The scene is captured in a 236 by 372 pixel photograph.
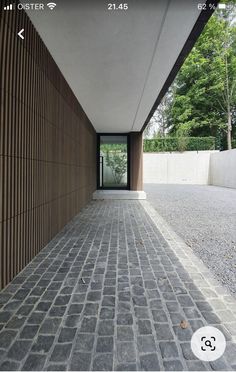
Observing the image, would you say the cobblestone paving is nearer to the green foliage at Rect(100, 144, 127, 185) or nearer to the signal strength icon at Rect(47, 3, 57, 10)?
the signal strength icon at Rect(47, 3, 57, 10)

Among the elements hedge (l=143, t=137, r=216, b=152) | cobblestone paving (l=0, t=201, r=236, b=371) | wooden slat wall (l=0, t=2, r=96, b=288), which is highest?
hedge (l=143, t=137, r=216, b=152)

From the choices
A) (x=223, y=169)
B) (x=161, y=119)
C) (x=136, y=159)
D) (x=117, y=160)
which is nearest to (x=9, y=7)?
(x=136, y=159)

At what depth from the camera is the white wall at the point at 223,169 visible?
530 inches

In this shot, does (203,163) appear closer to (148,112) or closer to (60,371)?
(148,112)

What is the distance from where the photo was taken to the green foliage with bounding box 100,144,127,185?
31.6ft

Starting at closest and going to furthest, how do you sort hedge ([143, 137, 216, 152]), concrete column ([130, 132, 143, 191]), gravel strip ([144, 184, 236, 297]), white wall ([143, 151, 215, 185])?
1. gravel strip ([144, 184, 236, 297])
2. concrete column ([130, 132, 143, 191])
3. white wall ([143, 151, 215, 185])
4. hedge ([143, 137, 216, 152])

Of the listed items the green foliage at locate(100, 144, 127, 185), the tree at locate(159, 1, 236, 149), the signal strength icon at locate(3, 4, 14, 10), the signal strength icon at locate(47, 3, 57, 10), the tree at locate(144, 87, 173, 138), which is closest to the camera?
the signal strength icon at locate(3, 4, 14, 10)

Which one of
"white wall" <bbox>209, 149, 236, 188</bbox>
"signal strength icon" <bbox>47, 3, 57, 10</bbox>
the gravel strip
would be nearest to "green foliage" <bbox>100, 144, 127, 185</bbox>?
the gravel strip

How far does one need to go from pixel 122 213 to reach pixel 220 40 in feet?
59.8

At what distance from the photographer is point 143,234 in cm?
399

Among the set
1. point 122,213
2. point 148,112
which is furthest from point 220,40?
point 122,213

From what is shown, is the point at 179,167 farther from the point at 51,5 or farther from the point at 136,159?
the point at 51,5

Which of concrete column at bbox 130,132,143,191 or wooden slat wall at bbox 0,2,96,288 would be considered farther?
concrete column at bbox 130,132,143,191

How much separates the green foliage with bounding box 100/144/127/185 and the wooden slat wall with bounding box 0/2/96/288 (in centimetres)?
534
